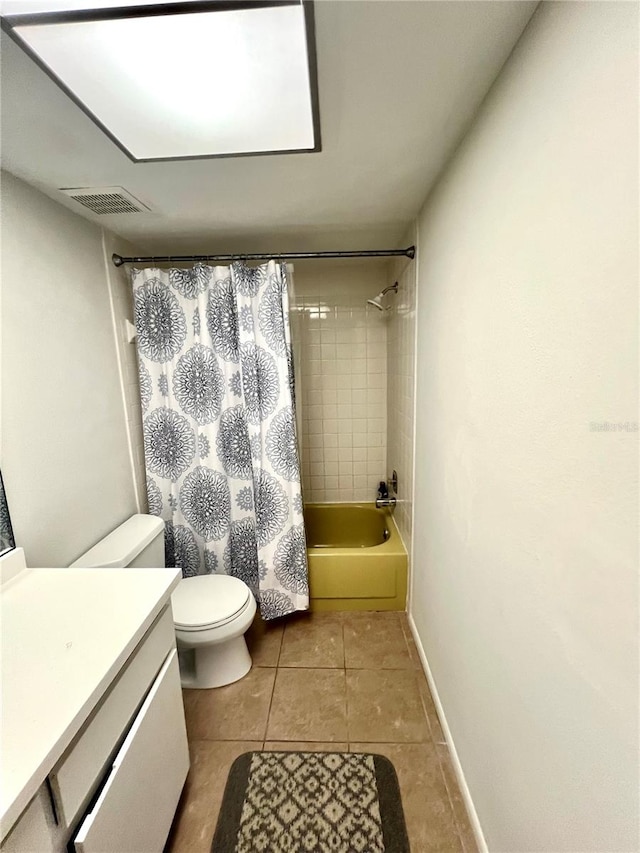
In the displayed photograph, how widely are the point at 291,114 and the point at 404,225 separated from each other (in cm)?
102

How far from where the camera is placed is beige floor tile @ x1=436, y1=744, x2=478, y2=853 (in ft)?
3.62

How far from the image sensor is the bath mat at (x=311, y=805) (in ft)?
3.67

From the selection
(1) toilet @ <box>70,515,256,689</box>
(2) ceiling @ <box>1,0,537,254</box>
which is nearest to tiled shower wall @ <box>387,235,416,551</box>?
(2) ceiling @ <box>1,0,537,254</box>

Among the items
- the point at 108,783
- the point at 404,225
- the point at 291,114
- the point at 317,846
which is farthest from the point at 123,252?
the point at 317,846

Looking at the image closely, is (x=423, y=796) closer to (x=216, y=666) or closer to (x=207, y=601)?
(x=216, y=666)

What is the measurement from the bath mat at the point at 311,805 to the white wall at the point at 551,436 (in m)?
0.31

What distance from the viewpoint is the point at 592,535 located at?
59 cm

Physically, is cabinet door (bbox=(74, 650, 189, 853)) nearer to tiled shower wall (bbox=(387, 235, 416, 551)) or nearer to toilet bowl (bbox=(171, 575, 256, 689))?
toilet bowl (bbox=(171, 575, 256, 689))

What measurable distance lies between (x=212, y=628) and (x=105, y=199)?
1828mm

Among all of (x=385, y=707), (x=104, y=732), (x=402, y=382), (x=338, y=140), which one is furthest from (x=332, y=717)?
(x=338, y=140)

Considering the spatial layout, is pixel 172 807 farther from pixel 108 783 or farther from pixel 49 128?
pixel 49 128

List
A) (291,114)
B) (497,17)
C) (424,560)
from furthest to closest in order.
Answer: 1. (424,560)
2. (291,114)
3. (497,17)

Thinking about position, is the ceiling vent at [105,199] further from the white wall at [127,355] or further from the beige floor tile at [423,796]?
the beige floor tile at [423,796]

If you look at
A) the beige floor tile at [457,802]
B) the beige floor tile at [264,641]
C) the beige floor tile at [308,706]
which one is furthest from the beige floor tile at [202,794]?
the beige floor tile at [457,802]
